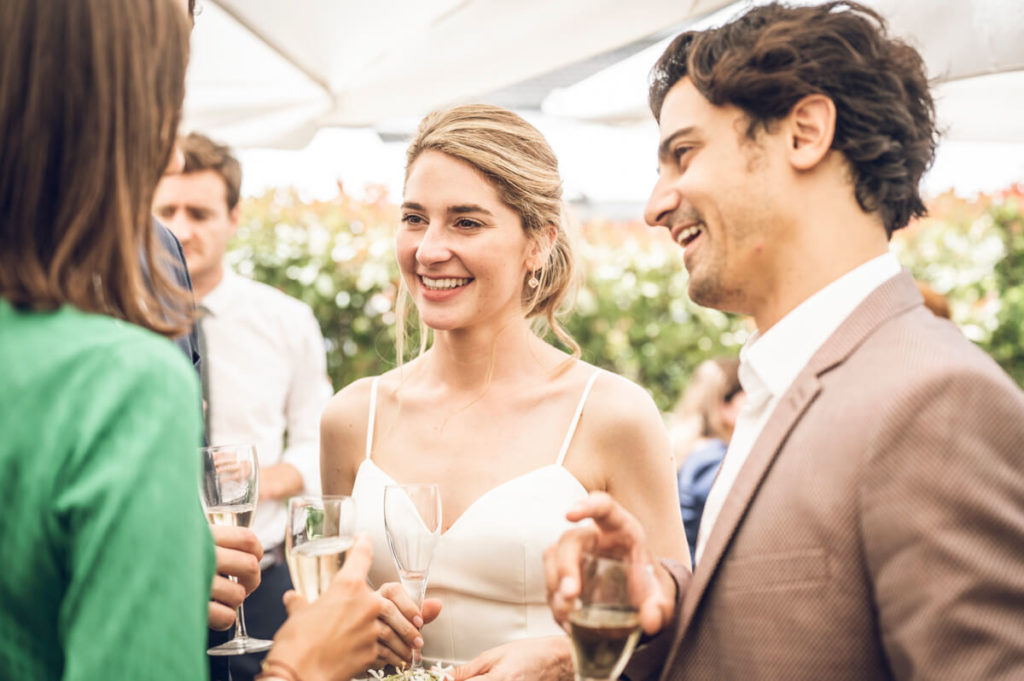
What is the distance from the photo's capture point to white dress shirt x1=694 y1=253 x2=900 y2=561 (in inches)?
69.2

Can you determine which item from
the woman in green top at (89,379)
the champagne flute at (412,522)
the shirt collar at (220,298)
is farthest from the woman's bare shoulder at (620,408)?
the shirt collar at (220,298)

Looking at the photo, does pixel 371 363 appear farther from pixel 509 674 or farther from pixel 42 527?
pixel 42 527

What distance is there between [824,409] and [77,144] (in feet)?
4.03

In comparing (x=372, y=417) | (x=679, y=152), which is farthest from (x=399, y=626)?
(x=679, y=152)

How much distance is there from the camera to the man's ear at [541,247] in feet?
10.2

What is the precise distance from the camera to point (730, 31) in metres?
1.98

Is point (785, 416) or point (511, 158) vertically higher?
point (511, 158)

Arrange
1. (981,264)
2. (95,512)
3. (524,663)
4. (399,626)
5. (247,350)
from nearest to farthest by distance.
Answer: (95,512) → (399,626) → (524,663) → (247,350) → (981,264)

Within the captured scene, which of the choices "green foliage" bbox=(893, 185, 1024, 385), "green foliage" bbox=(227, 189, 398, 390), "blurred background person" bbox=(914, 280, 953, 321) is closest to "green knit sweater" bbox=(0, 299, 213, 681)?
"blurred background person" bbox=(914, 280, 953, 321)

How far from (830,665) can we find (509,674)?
3.34 feet

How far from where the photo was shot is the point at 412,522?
6.72 ft

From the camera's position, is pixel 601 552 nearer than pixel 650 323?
Yes

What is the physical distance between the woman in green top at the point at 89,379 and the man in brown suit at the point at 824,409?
2.22 feet

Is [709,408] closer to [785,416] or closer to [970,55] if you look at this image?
[970,55]
